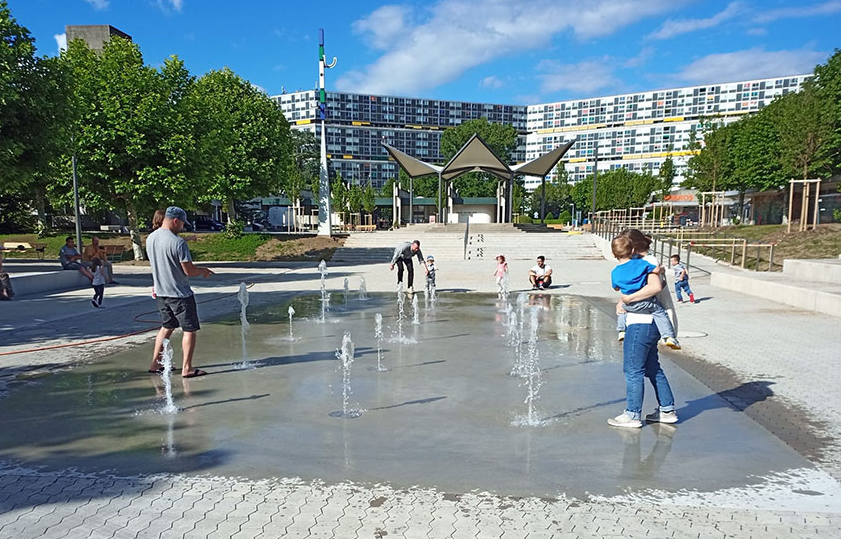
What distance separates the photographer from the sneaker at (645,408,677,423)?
474 centimetres

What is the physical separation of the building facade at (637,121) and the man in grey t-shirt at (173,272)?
372 feet

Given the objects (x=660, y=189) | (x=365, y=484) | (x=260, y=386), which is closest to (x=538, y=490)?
(x=365, y=484)

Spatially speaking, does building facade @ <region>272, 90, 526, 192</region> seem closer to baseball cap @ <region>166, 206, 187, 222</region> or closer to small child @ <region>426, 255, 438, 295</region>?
small child @ <region>426, 255, 438, 295</region>

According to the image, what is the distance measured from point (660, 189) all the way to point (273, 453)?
236ft

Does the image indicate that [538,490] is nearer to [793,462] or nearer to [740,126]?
[793,462]

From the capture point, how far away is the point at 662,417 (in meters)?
4.76

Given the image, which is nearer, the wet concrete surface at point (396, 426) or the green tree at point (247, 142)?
the wet concrete surface at point (396, 426)

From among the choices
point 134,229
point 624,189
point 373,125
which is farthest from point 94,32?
point 373,125

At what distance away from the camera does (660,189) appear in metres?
67.2

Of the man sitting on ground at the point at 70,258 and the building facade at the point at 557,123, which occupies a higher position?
the building facade at the point at 557,123

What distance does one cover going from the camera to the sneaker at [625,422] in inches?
181

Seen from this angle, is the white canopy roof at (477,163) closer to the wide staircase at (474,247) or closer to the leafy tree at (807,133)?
the wide staircase at (474,247)

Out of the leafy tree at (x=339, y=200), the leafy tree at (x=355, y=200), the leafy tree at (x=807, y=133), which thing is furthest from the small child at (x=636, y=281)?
the leafy tree at (x=355, y=200)

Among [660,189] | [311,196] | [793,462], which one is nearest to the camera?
[793,462]
